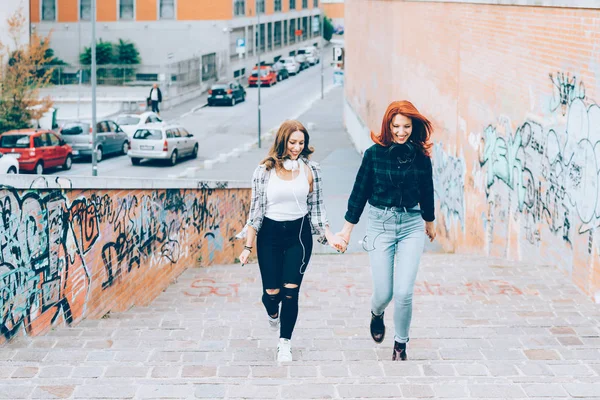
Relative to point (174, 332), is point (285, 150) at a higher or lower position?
higher

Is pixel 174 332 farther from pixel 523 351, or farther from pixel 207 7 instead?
pixel 207 7

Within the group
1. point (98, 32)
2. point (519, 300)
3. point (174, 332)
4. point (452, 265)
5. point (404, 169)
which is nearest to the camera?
point (404, 169)

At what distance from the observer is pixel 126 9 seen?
5991cm

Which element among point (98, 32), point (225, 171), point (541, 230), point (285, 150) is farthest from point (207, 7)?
point (285, 150)

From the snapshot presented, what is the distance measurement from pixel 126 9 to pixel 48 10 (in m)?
5.22

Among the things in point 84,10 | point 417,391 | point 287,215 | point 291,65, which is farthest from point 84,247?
point 291,65

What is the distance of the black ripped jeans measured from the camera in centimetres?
629

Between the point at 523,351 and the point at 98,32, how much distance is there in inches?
2246

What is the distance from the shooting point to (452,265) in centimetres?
1141

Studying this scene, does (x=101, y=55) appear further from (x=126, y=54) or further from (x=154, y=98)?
(x=154, y=98)

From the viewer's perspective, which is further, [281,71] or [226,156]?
[281,71]

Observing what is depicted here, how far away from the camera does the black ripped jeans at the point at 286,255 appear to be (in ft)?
20.6

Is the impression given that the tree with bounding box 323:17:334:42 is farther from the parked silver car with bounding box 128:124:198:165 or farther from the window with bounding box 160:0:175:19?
the parked silver car with bounding box 128:124:198:165

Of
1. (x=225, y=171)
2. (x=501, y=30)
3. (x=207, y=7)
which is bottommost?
(x=225, y=171)
